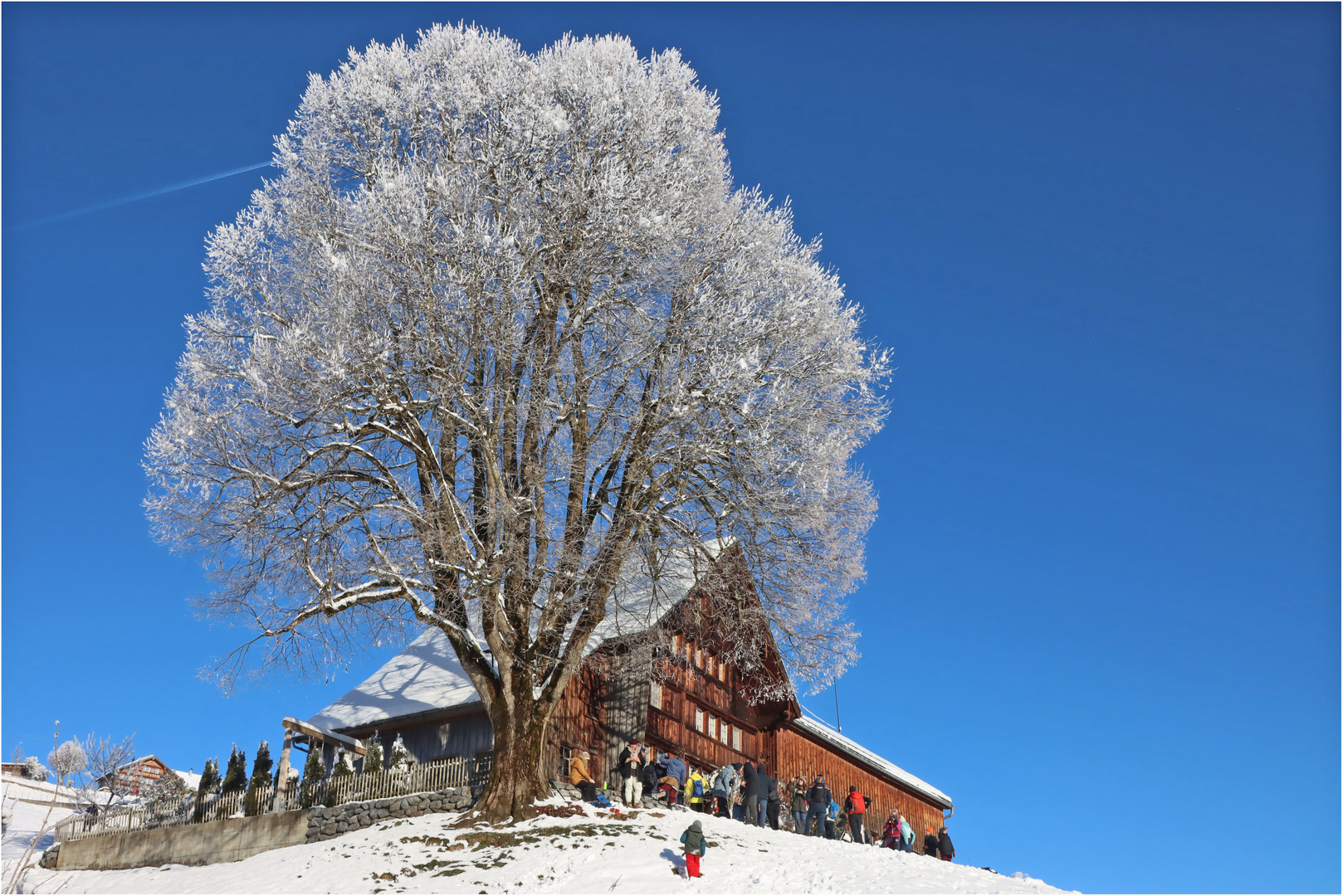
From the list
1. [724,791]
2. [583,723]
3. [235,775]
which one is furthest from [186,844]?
[724,791]

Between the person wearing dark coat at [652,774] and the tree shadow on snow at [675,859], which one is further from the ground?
the person wearing dark coat at [652,774]

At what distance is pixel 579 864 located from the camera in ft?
49.1

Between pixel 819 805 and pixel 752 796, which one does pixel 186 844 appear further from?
pixel 819 805

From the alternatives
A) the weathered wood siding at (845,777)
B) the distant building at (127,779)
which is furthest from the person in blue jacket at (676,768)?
the distant building at (127,779)

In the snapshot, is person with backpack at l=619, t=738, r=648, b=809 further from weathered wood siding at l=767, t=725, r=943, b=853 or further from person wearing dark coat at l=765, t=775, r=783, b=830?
weathered wood siding at l=767, t=725, r=943, b=853

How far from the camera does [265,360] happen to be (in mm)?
16609

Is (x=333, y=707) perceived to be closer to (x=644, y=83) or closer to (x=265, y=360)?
(x=265, y=360)

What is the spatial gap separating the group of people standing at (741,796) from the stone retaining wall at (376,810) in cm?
247

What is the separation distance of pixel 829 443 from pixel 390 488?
311 inches

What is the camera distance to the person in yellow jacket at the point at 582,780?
19.7 m

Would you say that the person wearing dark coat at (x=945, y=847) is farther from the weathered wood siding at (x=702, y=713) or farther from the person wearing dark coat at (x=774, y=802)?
the weathered wood siding at (x=702, y=713)

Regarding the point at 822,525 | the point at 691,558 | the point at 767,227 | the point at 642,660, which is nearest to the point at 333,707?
the point at 642,660

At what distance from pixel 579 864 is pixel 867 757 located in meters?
21.8

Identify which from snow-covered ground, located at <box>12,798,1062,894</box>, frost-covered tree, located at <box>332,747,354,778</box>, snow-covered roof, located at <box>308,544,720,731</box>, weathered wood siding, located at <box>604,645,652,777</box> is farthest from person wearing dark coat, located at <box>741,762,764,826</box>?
frost-covered tree, located at <box>332,747,354,778</box>
